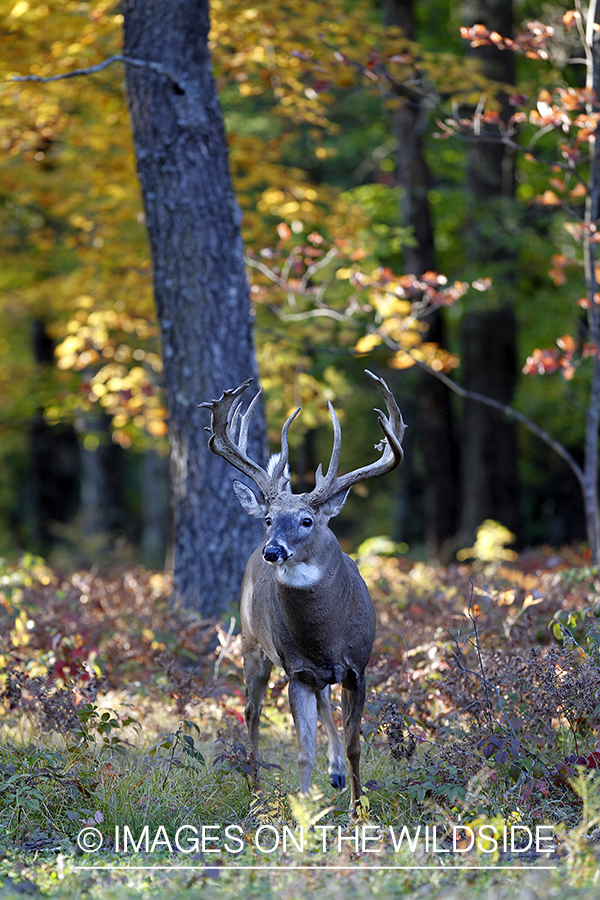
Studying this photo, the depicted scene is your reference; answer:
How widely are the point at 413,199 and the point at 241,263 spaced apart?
21.9ft

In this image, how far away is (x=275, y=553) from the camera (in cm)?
449

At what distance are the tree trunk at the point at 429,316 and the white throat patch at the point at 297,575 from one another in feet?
30.7

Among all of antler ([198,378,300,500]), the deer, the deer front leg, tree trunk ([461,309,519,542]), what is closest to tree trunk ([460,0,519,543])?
tree trunk ([461,309,519,542])

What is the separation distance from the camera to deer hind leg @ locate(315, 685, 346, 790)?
5145 mm

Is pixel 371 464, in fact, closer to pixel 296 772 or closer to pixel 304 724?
pixel 304 724

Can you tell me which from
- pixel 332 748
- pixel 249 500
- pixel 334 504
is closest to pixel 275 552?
pixel 334 504

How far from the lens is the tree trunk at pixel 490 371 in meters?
13.5

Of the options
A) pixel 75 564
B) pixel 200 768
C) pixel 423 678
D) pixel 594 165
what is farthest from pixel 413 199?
pixel 200 768

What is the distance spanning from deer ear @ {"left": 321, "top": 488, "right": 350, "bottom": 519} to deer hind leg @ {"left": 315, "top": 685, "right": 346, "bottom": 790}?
0.93 meters

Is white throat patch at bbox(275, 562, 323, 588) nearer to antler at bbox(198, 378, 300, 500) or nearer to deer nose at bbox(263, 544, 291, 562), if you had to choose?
deer nose at bbox(263, 544, 291, 562)

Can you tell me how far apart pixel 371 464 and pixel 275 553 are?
762mm

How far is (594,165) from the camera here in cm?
826
